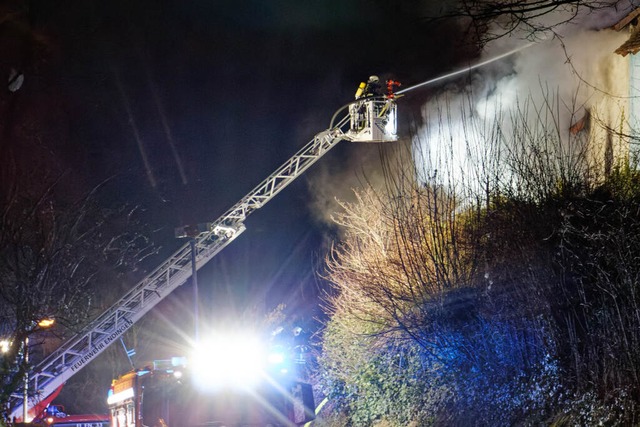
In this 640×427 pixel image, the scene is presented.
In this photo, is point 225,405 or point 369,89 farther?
point 369,89

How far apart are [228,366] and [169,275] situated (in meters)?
10.5

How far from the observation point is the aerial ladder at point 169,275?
54.1ft

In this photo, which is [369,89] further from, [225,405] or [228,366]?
[225,405]

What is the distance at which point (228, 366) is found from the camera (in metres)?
8.92

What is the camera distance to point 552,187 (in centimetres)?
1024

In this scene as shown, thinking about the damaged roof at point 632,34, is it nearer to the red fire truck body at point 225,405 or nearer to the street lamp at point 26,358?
the red fire truck body at point 225,405

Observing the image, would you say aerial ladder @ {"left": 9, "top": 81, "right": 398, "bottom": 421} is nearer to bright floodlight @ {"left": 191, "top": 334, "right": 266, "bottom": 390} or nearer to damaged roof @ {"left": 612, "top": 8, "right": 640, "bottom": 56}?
damaged roof @ {"left": 612, "top": 8, "right": 640, "bottom": 56}

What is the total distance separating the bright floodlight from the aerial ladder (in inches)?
273

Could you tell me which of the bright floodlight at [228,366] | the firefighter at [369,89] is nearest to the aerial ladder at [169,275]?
the firefighter at [369,89]

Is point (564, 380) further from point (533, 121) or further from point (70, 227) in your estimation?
point (70, 227)

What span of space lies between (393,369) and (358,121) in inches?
245

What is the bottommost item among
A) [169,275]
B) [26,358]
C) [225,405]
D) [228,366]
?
[225,405]

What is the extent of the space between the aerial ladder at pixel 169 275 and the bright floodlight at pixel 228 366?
6.93m


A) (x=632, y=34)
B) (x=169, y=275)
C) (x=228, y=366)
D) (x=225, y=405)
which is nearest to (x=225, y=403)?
(x=225, y=405)
